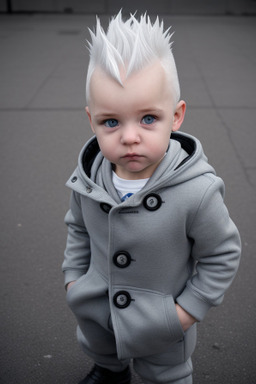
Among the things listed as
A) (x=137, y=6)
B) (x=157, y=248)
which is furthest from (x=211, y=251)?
(x=137, y=6)

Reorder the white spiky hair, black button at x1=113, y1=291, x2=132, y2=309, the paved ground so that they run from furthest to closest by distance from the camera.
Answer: the paved ground → black button at x1=113, y1=291, x2=132, y2=309 → the white spiky hair

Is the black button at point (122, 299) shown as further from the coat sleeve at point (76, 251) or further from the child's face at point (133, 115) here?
the child's face at point (133, 115)

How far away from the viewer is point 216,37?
10.5 metres

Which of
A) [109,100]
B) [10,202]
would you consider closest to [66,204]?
[10,202]

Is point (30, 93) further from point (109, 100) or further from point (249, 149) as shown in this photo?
point (109, 100)

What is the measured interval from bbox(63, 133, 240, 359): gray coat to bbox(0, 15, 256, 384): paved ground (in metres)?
0.81

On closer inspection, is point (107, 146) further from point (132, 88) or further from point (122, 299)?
point (122, 299)

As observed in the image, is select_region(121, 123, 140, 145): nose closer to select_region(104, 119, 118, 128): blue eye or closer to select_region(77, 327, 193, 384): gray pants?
select_region(104, 119, 118, 128): blue eye

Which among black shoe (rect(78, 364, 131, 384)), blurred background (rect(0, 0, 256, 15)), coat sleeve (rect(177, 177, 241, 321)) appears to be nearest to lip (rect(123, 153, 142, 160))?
coat sleeve (rect(177, 177, 241, 321))

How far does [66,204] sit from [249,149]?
6.71 feet

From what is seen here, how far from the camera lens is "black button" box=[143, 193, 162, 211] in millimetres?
1313

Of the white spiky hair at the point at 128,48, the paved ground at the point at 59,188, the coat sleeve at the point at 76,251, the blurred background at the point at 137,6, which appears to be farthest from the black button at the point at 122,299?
the blurred background at the point at 137,6

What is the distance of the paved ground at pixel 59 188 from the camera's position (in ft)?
7.17

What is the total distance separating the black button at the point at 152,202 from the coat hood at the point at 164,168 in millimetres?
26
